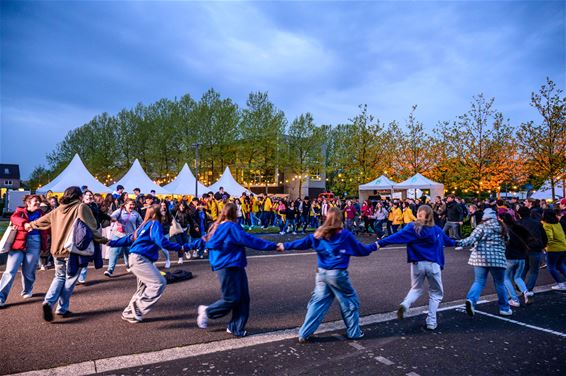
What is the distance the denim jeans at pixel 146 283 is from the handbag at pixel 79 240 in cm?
87

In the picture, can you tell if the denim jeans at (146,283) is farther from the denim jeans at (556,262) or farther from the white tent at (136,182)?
the white tent at (136,182)

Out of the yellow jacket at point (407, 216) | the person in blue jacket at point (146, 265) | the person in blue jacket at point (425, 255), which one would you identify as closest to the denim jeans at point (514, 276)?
the person in blue jacket at point (425, 255)

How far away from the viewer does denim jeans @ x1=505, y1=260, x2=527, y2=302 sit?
6570mm

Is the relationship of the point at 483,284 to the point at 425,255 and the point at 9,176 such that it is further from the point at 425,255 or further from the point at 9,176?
the point at 9,176

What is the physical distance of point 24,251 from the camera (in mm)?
6289

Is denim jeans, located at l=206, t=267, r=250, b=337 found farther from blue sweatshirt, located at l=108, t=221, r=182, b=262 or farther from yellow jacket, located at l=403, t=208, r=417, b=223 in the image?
yellow jacket, located at l=403, t=208, r=417, b=223

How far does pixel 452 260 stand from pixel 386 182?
13711mm

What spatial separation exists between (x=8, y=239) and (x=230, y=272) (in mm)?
4359

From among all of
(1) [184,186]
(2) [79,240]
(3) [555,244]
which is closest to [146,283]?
(2) [79,240]

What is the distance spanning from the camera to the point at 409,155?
34125mm

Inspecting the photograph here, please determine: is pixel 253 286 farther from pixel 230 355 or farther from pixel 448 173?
pixel 448 173

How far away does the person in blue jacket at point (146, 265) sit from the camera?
519 centimetres

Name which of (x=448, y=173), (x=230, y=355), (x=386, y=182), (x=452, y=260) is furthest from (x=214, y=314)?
(x=448, y=173)

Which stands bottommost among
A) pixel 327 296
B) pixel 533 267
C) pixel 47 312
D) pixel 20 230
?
pixel 47 312
